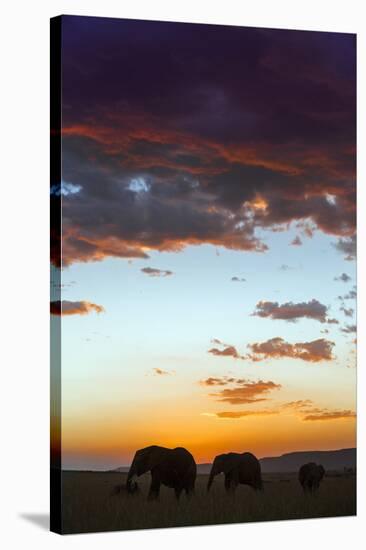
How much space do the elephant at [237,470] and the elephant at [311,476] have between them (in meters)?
0.40

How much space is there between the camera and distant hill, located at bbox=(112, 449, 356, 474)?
15594 millimetres

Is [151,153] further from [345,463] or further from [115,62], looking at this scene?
[345,463]

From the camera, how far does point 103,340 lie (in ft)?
48.8

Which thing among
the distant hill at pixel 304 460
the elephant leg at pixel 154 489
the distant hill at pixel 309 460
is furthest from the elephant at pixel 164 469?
the distant hill at pixel 309 460

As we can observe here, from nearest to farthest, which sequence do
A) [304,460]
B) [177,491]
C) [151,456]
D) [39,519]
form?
[151,456]
[177,491]
[39,519]
[304,460]

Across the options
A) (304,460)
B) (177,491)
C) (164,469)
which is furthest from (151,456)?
(304,460)

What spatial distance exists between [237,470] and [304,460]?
0.64m

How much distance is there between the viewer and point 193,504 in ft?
50.1

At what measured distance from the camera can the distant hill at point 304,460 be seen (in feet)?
51.2

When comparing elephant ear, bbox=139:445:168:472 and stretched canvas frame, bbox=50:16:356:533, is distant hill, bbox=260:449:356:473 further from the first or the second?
elephant ear, bbox=139:445:168:472

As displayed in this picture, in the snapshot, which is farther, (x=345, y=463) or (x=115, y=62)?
(x=345, y=463)

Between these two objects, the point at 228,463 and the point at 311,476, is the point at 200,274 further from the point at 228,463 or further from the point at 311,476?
the point at 311,476

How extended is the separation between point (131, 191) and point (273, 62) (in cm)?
172

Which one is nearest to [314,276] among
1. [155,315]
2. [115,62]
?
[155,315]
